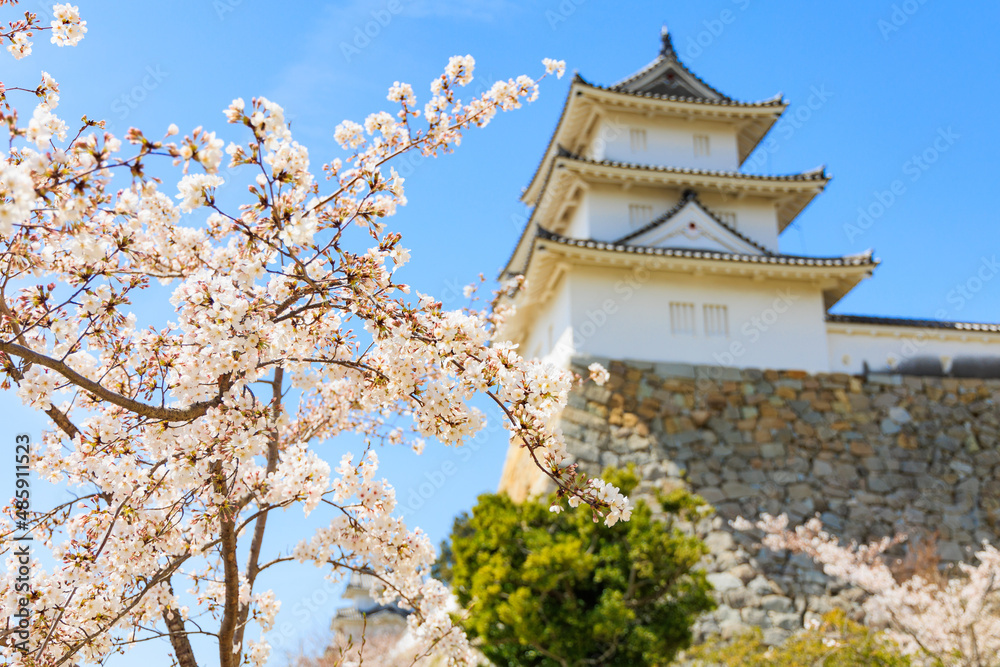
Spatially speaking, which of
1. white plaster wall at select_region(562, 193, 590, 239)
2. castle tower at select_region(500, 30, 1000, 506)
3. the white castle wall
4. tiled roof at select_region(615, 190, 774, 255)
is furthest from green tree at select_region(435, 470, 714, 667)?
white plaster wall at select_region(562, 193, 590, 239)

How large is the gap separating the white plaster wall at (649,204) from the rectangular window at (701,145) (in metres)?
1.08

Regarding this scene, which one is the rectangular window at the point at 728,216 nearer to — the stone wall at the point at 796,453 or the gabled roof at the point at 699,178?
the gabled roof at the point at 699,178

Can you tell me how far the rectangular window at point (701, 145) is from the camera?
16.7 metres

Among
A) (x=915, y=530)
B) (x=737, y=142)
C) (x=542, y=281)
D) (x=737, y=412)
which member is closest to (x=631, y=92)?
(x=737, y=142)

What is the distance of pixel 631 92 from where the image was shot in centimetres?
1619

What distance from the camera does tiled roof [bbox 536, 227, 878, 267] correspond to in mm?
13695

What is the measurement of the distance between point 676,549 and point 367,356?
20.7 feet

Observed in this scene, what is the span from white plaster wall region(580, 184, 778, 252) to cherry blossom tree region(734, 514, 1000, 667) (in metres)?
5.88

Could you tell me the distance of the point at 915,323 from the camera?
15062 mm

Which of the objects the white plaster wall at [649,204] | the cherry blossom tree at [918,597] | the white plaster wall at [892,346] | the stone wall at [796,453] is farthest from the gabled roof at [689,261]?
the cherry blossom tree at [918,597]

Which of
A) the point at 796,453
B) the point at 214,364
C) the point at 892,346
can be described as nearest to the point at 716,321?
the point at 796,453

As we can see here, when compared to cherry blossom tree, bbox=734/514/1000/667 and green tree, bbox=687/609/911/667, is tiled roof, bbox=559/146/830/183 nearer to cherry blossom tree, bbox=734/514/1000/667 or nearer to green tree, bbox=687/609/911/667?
cherry blossom tree, bbox=734/514/1000/667

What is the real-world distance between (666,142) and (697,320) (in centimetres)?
430

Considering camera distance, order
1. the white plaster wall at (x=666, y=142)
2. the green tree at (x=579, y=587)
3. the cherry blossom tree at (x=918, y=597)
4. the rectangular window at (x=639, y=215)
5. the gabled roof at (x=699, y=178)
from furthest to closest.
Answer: the white plaster wall at (x=666, y=142)
the rectangular window at (x=639, y=215)
the gabled roof at (x=699, y=178)
the cherry blossom tree at (x=918, y=597)
the green tree at (x=579, y=587)
